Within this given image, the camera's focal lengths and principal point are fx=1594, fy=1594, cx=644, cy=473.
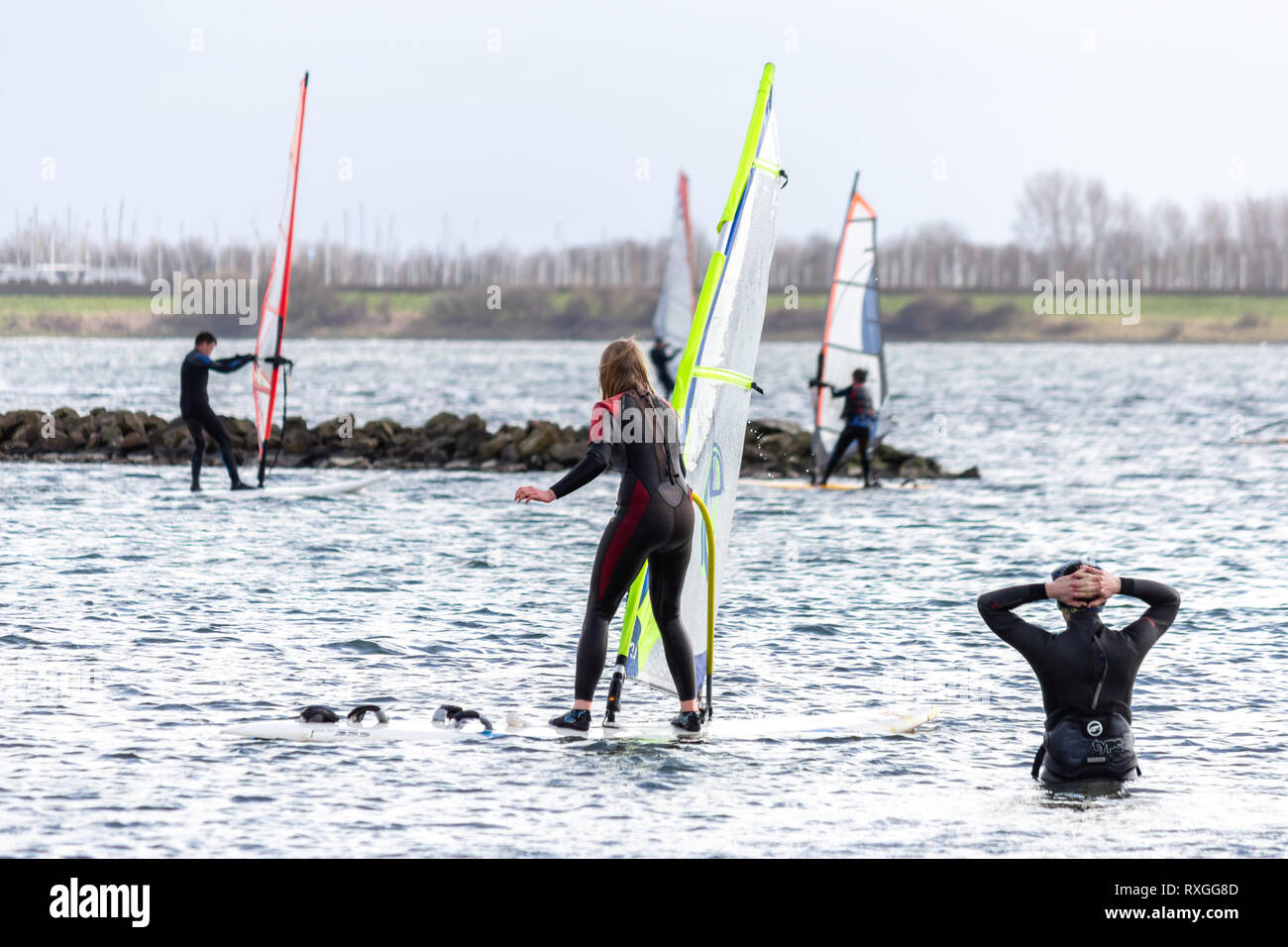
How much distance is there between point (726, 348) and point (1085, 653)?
107 inches

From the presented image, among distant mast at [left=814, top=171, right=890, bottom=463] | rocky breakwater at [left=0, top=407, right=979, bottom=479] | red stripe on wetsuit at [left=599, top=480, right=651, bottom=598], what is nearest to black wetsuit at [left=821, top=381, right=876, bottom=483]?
distant mast at [left=814, top=171, right=890, bottom=463]

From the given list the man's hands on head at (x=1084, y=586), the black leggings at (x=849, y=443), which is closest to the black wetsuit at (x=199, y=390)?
the black leggings at (x=849, y=443)

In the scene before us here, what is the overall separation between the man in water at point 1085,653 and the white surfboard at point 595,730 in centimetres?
178

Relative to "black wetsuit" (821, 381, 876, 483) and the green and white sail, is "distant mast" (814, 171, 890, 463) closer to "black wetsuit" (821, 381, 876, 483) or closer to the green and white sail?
"black wetsuit" (821, 381, 876, 483)

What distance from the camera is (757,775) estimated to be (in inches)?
331

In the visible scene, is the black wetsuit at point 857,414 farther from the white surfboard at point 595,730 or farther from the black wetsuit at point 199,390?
the white surfboard at point 595,730

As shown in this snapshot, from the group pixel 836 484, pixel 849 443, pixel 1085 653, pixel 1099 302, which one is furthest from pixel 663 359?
pixel 1099 302

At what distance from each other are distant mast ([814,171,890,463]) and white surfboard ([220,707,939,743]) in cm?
1857

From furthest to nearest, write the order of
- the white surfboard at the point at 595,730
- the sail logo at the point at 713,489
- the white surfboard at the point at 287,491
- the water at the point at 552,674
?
the white surfboard at the point at 287,491, the sail logo at the point at 713,489, the white surfboard at the point at 595,730, the water at the point at 552,674

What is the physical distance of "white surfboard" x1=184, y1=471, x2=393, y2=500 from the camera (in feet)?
77.0

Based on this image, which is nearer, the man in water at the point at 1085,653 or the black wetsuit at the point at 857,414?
the man in water at the point at 1085,653

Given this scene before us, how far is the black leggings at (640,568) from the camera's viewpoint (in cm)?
844
